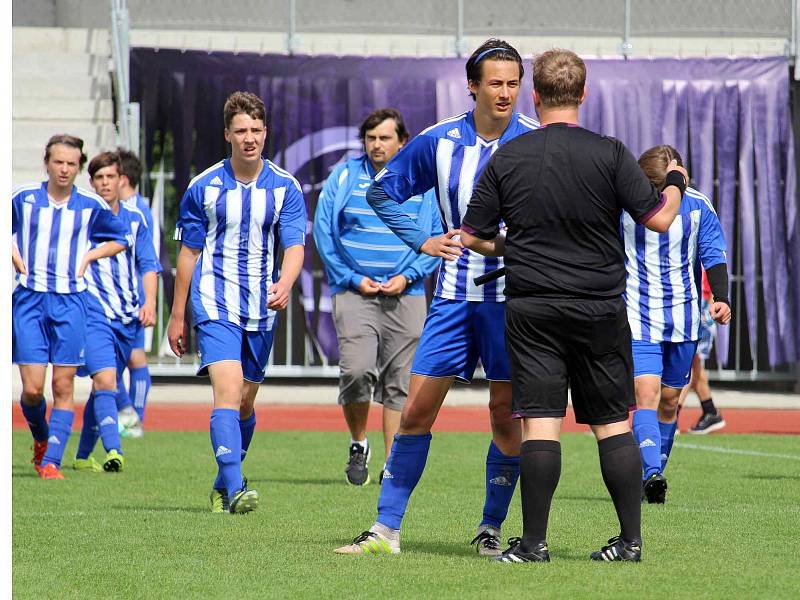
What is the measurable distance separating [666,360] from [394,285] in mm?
2035

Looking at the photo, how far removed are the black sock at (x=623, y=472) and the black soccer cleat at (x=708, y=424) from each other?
8002 mm

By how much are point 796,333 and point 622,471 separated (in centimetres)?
1284

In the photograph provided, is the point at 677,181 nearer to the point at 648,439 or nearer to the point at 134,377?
the point at 648,439

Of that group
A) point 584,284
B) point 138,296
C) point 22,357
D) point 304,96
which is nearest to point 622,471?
point 584,284

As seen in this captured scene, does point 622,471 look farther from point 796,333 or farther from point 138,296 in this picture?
point 796,333

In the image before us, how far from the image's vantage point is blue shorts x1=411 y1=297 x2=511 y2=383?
5.93 metres

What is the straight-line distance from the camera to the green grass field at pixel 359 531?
5215 millimetres

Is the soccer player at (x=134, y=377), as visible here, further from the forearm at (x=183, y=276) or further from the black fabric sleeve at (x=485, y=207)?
the black fabric sleeve at (x=485, y=207)

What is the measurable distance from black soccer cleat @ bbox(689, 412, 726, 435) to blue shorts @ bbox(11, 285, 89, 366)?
613 centimetres

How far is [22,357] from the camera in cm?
967

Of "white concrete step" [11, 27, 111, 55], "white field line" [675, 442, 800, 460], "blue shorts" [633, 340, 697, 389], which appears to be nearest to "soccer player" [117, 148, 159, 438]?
"white field line" [675, 442, 800, 460]

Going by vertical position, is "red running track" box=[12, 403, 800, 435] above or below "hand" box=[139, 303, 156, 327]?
below

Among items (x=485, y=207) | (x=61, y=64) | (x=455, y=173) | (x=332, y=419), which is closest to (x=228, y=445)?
(x=455, y=173)

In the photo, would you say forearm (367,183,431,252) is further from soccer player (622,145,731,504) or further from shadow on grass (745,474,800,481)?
shadow on grass (745,474,800,481)
